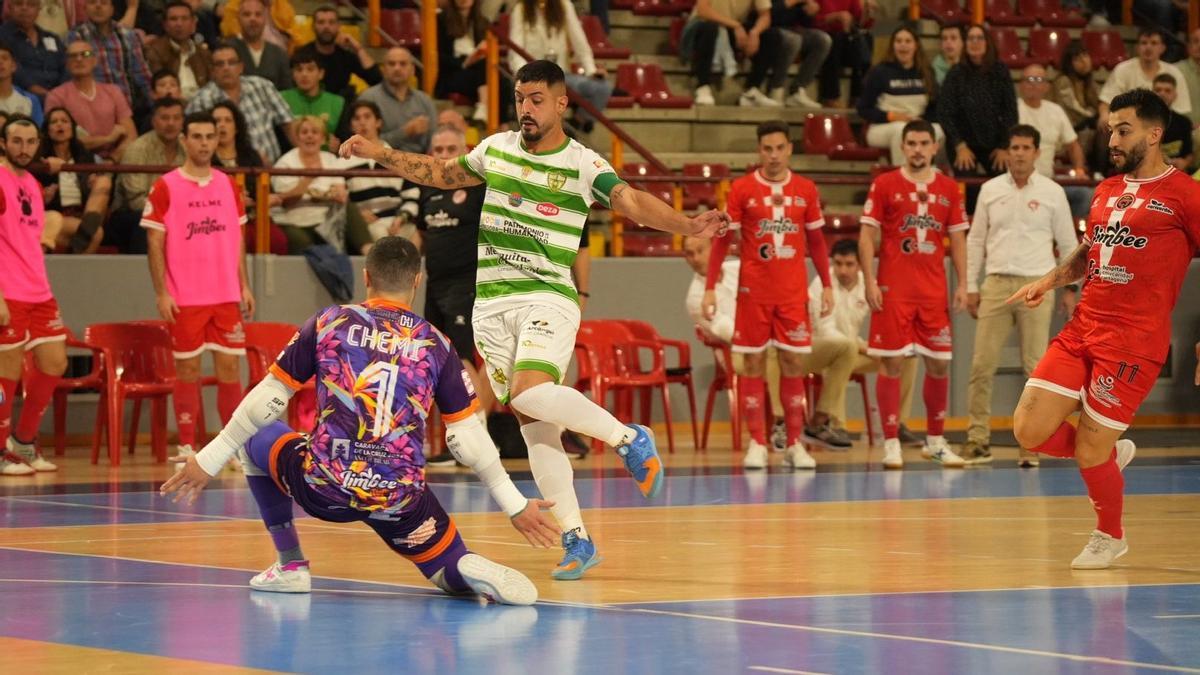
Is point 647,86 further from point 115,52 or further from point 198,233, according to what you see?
point 198,233

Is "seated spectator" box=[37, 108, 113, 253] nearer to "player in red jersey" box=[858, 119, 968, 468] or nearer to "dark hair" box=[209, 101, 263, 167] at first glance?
"dark hair" box=[209, 101, 263, 167]

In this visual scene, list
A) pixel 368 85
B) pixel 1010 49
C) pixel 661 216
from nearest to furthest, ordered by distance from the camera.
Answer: pixel 661 216
pixel 368 85
pixel 1010 49

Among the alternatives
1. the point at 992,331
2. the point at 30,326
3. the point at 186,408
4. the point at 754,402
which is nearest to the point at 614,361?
the point at 754,402

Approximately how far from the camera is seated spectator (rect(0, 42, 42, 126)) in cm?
1370

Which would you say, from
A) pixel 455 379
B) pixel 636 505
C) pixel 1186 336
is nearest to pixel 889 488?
pixel 636 505

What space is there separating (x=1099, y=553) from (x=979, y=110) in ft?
34.3

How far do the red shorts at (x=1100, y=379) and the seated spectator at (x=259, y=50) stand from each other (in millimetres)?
9475

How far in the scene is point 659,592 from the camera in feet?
20.3

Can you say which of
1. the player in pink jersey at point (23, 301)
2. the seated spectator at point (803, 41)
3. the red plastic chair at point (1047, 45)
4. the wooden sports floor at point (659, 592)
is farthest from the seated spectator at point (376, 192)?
the red plastic chair at point (1047, 45)

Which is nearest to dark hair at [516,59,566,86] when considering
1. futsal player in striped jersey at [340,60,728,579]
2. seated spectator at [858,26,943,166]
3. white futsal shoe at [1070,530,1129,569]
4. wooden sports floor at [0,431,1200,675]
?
futsal player in striped jersey at [340,60,728,579]

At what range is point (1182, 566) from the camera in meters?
6.96

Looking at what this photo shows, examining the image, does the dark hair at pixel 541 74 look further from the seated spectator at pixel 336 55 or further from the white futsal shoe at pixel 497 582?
the seated spectator at pixel 336 55

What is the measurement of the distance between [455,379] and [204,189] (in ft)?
20.8

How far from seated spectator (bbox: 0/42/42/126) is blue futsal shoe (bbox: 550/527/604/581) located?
8491mm
